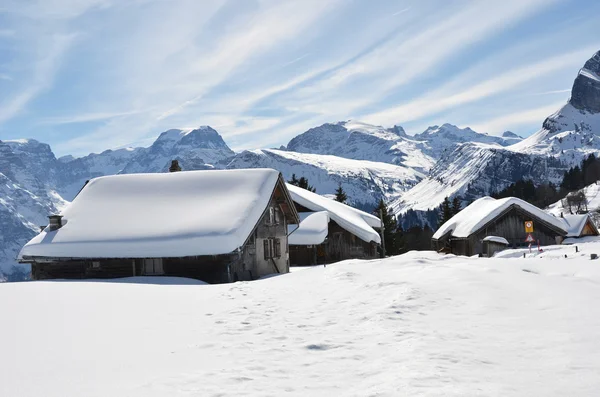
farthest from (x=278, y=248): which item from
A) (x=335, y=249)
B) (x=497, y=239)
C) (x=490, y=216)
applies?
(x=490, y=216)

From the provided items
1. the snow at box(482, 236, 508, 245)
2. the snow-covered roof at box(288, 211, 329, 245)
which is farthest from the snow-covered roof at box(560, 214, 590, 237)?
the snow-covered roof at box(288, 211, 329, 245)

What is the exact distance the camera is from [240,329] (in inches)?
369

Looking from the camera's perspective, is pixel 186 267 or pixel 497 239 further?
pixel 497 239

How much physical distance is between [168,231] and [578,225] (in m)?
51.5

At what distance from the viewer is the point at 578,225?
5894cm

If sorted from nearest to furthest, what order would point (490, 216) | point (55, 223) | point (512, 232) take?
point (55, 223), point (490, 216), point (512, 232)

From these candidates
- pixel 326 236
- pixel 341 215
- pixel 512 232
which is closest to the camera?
pixel 326 236

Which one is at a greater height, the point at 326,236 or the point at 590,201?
the point at 590,201

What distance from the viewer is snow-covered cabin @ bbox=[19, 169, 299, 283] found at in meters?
24.1

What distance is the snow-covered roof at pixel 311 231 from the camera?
123 ft

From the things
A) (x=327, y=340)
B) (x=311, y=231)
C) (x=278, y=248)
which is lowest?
(x=327, y=340)

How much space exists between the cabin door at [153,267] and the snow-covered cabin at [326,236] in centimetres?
1430

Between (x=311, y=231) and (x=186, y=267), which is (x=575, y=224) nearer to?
(x=311, y=231)

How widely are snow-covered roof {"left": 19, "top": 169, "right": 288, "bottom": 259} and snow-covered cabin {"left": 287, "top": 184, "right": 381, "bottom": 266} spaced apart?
909cm
